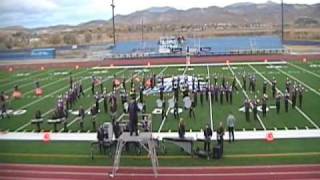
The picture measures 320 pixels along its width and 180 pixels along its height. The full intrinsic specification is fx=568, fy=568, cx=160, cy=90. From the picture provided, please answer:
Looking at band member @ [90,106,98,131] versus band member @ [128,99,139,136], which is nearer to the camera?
band member @ [128,99,139,136]

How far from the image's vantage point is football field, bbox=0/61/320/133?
30.9ft

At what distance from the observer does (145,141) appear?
684 cm

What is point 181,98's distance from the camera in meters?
11.9

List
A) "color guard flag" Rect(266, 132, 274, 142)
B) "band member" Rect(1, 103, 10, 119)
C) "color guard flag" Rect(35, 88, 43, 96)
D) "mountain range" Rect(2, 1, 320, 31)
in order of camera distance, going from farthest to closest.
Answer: "mountain range" Rect(2, 1, 320, 31) < "color guard flag" Rect(35, 88, 43, 96) < "band member" Rect(1, 103, 10, 119) < "color guard flag" Rect(266, 132, 274, 142)

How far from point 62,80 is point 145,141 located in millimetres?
9842

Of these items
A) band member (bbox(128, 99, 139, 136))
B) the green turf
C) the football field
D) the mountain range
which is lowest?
the green turf

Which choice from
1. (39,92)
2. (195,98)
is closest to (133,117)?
(195,98)

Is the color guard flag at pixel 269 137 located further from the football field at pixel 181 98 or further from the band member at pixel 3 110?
the band member at pixel 3 110

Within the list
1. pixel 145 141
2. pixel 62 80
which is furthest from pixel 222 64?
pixel 145 141

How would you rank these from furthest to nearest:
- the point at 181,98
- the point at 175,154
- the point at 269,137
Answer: the point at 181,98 → the point at 269,137 → the point at 175,154

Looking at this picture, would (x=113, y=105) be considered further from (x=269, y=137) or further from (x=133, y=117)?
(x=133, y=117)

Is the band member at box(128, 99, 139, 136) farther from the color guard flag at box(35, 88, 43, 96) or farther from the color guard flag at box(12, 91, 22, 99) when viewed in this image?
the color guard flag at box(35, 88, 43, 96)

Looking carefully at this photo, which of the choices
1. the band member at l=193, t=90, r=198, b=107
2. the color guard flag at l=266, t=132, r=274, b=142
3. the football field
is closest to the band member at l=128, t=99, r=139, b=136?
the football field

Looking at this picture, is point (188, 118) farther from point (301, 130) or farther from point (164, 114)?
point (301, 130)
